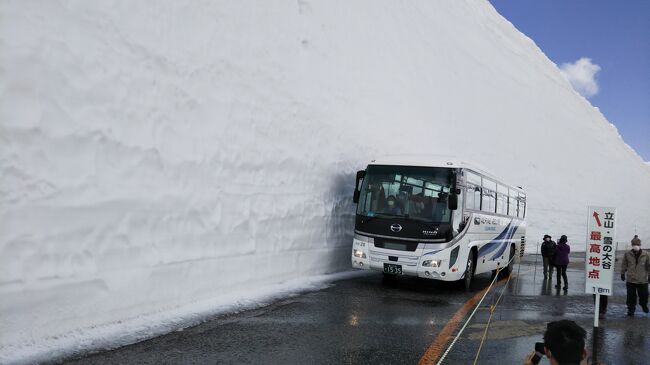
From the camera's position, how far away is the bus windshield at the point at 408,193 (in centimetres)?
1066

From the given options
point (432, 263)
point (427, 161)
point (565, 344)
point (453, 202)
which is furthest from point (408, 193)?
point (565, 344)

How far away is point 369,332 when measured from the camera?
22.0ft

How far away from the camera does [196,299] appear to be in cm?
810

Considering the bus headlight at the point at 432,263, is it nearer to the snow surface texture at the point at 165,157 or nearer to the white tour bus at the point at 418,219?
the white tour bus at the point at 418,219

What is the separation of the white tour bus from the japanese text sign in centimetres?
349

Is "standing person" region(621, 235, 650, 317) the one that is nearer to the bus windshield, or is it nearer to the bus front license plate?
the bus windshield

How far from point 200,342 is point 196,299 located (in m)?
2.33

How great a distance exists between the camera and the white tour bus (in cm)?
1048

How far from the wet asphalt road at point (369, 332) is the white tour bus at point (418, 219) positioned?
65 centimetres

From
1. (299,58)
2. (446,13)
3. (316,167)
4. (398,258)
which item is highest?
(446,13)

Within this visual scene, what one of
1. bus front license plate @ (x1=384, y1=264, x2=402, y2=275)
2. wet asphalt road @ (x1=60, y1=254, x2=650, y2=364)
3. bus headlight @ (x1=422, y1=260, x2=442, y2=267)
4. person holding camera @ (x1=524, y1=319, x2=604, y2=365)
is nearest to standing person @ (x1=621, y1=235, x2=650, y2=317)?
wet asphalt road @ (x1=60, y1=254, x2=650, y2=364)

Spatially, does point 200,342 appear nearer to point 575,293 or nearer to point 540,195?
point 575,293

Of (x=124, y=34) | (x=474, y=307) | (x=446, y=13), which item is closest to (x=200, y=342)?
(x=124, y=34)

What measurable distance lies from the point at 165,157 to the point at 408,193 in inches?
207
